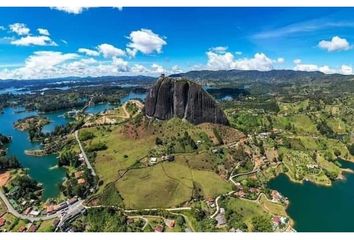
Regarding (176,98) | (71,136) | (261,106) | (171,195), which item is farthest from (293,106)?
(171,195)

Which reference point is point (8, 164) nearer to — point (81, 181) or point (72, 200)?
point (81, 181)

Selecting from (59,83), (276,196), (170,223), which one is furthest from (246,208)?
(59,83)

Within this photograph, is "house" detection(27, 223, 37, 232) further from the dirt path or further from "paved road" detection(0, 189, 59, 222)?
the dirt path

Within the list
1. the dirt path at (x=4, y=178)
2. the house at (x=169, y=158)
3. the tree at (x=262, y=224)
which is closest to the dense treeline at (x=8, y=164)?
the dirt path at (x=4, y=178)

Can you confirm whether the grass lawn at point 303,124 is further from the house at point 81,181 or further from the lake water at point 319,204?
the house at point 81,181

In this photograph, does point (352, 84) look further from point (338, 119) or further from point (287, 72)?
point (287, 72)
